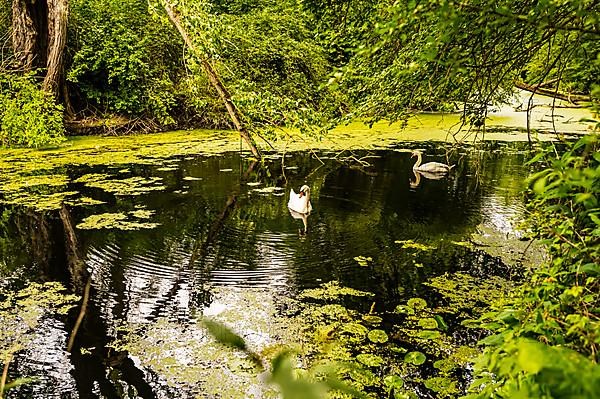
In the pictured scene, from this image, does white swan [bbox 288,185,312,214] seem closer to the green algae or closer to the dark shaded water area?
the dark shaded water area

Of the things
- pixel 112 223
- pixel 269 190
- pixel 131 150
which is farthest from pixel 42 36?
pixel 112 223

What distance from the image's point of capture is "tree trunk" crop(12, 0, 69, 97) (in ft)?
33.7

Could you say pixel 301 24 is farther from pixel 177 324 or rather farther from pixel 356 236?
pixel 177 324

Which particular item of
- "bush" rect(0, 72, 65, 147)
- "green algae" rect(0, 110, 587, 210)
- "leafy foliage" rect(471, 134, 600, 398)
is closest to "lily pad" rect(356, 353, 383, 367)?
"leafy foliage" rect(471, 134, 600, 398)

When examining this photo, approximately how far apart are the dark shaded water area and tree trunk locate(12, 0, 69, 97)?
3432mm

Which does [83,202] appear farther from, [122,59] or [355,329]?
[122,59]

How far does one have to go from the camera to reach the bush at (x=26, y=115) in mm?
9555

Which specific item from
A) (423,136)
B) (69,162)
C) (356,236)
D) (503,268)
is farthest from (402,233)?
(423,136)

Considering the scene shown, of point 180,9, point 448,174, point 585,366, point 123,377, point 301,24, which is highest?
point 301,24

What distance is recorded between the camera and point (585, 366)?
634 mm

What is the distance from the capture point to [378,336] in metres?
3.57

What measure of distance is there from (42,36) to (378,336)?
10.3 m

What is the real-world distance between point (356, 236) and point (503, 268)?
4.79 feet

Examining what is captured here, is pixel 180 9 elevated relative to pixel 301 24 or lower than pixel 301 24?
lower
